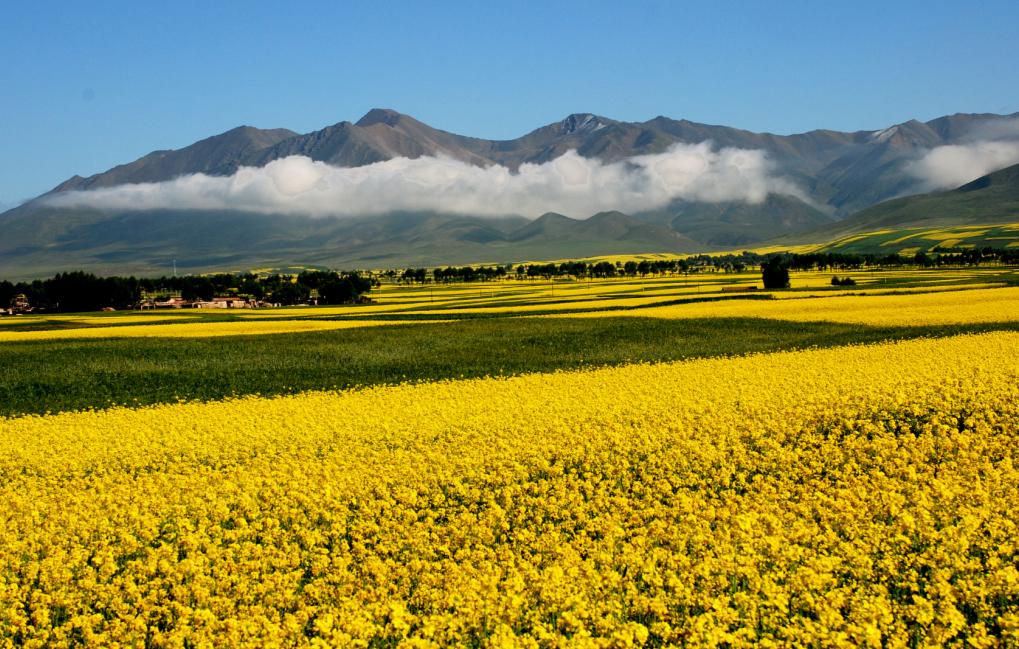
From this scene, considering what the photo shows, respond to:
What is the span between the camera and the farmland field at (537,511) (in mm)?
10891

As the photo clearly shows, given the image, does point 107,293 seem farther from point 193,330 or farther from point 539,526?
point 539,526

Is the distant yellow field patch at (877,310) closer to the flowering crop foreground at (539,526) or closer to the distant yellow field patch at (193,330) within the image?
the distant yellow field patch at (193,330)

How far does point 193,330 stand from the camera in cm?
6650

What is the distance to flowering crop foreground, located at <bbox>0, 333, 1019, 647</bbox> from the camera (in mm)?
10805

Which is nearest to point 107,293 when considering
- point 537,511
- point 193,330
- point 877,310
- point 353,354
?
point 193,330

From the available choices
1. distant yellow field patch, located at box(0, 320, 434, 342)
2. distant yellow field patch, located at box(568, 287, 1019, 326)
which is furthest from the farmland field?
distant yellow field patch, located at box(0, 320, 434, 342)

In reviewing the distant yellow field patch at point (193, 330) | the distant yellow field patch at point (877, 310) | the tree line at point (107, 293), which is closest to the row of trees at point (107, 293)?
the tree line at point (107, 293)

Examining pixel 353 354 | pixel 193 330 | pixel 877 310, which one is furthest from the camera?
pixel 193 330

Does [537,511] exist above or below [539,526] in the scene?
above

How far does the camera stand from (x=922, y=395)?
23531 mm

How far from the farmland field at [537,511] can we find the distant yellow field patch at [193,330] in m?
30.6

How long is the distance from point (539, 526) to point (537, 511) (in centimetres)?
58

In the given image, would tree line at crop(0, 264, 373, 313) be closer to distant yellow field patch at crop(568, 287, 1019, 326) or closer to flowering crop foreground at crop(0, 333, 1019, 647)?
distant yellow field patch at crop(568, 287, 1019, 326)

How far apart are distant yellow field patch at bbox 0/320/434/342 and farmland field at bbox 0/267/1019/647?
3065 cm
